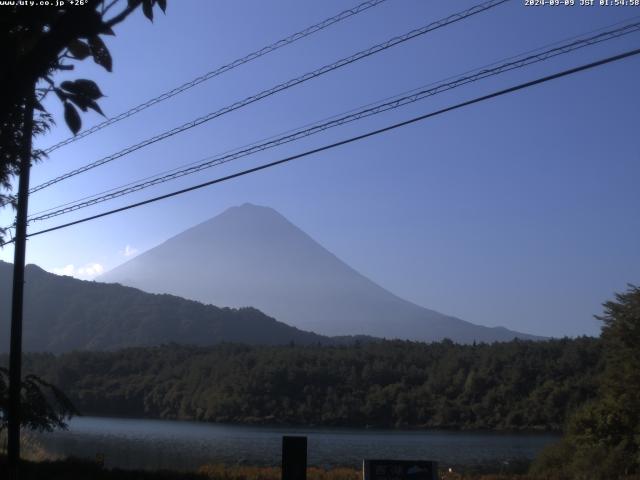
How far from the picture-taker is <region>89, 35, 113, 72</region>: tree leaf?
3.73 meters

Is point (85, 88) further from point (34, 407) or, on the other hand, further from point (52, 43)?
point (34, 407)

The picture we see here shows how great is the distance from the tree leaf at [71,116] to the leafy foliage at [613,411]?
2380cm

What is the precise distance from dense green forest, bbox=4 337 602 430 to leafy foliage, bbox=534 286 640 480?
1388 inches

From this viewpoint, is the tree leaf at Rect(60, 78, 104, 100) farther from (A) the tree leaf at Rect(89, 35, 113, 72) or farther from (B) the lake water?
(B) the lake water

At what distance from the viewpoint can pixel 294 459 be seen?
28.1ft

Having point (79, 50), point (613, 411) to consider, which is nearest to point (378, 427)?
point (613, 411)

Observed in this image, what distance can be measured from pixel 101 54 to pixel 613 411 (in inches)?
1044

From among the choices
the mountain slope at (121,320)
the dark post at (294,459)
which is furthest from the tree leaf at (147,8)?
→ the mountain slope at (121,320)

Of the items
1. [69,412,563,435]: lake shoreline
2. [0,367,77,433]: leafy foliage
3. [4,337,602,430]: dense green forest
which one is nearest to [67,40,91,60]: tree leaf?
[0,367,77,433]: leafy foliage

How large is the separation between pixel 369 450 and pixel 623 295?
16994 millimetres

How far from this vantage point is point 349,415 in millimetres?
79562

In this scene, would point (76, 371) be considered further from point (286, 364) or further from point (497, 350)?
point (497, 350)

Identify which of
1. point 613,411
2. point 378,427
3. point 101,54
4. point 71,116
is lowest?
point 378,427

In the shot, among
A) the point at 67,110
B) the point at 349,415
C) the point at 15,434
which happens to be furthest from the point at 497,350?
the point at 67,110
